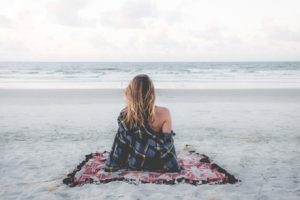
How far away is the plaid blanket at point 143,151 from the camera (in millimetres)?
4422

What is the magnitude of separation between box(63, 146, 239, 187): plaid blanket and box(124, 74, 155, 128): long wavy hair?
689 mm

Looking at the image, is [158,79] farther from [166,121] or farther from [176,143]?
[166,121]

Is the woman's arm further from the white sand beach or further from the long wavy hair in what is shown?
the white sand beach

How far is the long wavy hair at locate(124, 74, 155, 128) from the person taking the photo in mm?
4293

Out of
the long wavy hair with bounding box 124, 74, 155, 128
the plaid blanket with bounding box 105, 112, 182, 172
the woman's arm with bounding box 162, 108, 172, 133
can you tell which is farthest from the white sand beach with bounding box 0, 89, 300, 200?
the long wavy hair with bounding box 124, 74, 155, 128

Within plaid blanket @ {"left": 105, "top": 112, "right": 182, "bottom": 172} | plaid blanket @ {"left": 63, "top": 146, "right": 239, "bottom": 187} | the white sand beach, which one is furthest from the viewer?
plaid blanket @ {"left": 105, "top": 112, "right": 182, "bottom": 172}

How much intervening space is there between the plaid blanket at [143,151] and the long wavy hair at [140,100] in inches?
4.9

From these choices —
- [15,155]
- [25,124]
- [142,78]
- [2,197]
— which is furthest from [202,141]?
[25,124]

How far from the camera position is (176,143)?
21.5ft

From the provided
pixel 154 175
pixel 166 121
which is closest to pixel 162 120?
pixel 166 121

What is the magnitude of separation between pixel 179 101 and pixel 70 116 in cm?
484

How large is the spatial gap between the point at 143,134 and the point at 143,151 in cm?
23

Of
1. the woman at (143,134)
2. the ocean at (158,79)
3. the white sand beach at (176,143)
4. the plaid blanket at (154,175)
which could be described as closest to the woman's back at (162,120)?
the woman at (143,134)

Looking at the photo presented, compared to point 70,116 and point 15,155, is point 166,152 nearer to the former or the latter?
point 15,155
